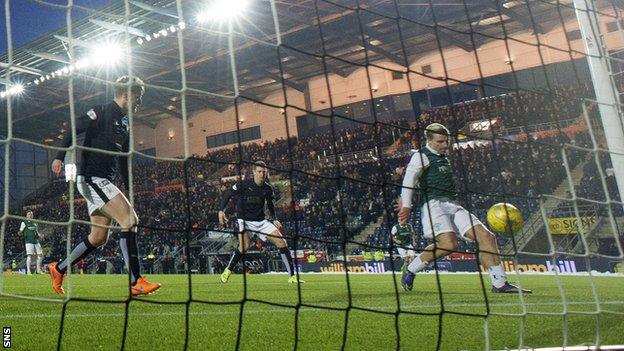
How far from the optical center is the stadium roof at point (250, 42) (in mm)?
14961

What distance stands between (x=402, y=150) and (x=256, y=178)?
1147 cm

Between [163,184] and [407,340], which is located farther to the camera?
[163,184]

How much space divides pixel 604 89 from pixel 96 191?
3644 millimetres

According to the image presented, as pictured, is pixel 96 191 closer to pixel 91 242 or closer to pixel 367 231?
pixel 91 242

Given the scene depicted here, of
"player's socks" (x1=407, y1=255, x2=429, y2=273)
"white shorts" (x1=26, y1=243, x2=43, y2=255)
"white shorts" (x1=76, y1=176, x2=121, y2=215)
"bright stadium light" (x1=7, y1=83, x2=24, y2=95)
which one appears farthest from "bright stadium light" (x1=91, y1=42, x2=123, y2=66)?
"player's socks" (x1=407, y1=255, x2=429, y2=273)

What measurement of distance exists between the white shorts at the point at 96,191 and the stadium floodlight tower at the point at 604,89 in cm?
344

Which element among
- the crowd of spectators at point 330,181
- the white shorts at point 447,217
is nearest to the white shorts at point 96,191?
the white shorts at point 447,217

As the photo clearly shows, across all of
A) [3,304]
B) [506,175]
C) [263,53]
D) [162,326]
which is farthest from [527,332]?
[263,53]

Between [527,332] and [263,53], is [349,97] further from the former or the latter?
[527,332]

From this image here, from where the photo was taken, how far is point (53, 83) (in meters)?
18.6

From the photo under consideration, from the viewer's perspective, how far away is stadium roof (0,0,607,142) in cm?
1496

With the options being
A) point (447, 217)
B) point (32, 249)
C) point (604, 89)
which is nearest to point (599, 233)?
point (447, 217)

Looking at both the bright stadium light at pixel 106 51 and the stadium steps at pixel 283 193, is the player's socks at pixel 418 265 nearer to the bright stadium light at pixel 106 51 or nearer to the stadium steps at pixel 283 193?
the stadium steps at pixel 283 193

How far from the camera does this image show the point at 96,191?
11.8 ft
